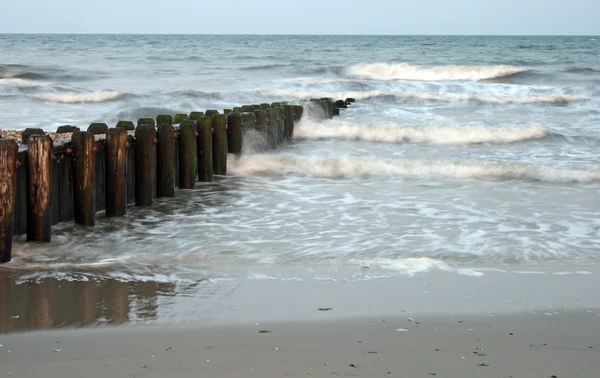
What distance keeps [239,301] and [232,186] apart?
4.25 m

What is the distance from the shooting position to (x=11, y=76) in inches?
1166

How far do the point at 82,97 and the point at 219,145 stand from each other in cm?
1243

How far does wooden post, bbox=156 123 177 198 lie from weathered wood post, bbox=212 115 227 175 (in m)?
1.35

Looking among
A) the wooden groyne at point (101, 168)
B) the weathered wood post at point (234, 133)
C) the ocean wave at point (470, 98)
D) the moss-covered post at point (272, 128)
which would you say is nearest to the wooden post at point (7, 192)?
the wooden groyne at point (101, 168)

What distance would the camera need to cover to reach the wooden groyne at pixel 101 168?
18.8ft

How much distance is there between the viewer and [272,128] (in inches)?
463

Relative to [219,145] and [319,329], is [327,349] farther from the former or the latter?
[219,145]

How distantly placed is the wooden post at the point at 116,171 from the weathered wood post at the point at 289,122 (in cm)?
629

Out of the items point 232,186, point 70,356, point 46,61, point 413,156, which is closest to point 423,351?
point 70,356

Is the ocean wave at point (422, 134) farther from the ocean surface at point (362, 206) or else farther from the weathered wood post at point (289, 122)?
the weathered wood post at point (289, 122)

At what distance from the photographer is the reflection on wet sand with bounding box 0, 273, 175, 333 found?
412 centimetres

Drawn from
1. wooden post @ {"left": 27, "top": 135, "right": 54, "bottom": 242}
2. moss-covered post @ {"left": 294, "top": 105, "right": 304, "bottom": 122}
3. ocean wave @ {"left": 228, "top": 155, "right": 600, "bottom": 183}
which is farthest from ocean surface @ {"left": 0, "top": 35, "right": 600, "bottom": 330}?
moss-covered post @ {"left": 294, "top": 105, "right": 304, "bottom": 122}

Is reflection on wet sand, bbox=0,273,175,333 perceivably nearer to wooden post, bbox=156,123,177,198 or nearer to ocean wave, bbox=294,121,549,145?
wooden post, bbox=156,123,177,198

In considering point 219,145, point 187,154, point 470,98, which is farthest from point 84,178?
point 470,98
